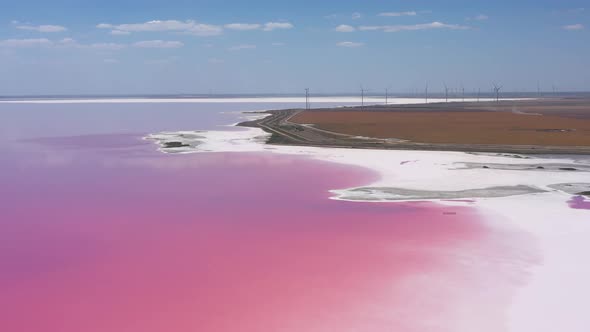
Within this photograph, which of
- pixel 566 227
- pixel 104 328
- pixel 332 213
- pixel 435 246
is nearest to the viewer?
pixel 104 328

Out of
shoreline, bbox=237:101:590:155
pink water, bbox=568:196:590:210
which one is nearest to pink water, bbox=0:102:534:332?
pink water, bbox=568:196:590:210

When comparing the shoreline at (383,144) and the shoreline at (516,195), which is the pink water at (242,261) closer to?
the shoreline at (516,195)

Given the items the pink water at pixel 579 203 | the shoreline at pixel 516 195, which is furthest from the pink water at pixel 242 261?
the pink water at pixel 579 203

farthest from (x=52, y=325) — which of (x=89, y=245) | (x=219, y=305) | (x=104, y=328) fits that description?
(x=89, y=245)

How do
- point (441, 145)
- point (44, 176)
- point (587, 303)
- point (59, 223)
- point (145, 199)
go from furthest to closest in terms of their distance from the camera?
point (441, 145) → point (44, 176) → point (145, 199) → point (59, 223) → point (587, 303)

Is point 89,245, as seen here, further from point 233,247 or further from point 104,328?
point 104,328

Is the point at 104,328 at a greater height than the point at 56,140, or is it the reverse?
the point at 56,140

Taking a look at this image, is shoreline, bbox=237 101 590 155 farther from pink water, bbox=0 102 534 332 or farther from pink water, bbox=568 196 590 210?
pink water, bbox=0 102 534 332

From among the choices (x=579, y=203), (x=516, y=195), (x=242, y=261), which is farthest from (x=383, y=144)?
(x=242, y=261)
